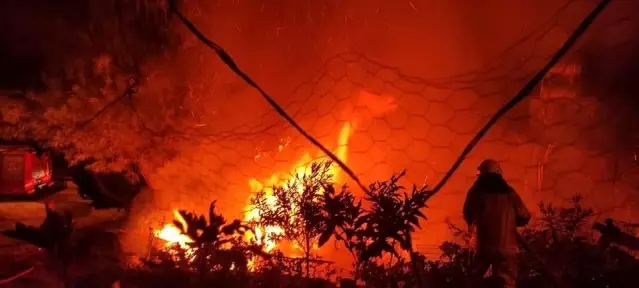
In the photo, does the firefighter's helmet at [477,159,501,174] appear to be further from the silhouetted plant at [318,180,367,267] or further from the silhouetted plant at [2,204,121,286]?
the silhouetted plant at [2,204,121,286]

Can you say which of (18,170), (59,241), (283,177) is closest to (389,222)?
(59,241)

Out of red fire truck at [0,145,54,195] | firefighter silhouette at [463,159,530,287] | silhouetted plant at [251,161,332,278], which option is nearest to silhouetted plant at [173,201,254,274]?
silhouetted plant at [251,161,332,278]

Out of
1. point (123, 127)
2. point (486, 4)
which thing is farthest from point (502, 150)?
point (123, 127)

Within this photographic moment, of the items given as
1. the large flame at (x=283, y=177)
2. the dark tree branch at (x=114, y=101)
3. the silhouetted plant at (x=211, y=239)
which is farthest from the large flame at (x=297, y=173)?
the dark tree branch at (x=114, y=101)

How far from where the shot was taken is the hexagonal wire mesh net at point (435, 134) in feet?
15.3

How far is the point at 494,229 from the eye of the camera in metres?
3.52

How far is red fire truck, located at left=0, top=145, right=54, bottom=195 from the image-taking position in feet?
36.0

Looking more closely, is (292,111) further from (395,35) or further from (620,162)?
(620,162)

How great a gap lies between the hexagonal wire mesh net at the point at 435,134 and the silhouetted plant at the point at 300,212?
93 centimetres

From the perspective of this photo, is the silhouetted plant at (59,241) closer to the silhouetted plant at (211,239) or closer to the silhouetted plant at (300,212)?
the silhouetted plant at (211,239)

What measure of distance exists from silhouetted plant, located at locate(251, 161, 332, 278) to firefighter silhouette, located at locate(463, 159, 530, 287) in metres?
0.98

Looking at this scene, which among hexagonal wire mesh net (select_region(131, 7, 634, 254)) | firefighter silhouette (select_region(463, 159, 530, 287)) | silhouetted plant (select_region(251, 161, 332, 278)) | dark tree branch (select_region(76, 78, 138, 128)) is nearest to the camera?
firefighter silhouette (select_region(463, 159, 530, 287))

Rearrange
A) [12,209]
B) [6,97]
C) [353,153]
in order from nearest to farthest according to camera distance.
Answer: [353,153] → [6,97] → [12,209]

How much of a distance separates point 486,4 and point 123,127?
379 cm
